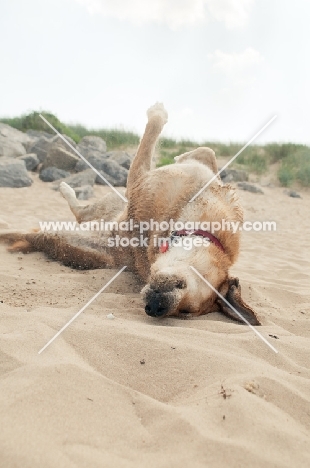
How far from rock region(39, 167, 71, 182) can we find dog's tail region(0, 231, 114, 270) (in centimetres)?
693

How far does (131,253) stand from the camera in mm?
4879

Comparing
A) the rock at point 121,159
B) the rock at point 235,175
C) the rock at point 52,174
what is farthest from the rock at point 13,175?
the rock at point 235,175

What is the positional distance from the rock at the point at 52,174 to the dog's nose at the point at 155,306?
9637mm

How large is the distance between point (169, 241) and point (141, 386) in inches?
62.0

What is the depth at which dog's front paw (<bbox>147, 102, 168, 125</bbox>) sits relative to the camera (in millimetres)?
5626

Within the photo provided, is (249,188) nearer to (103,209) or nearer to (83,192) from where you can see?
(83,192)

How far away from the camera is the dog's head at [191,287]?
3.23 meters

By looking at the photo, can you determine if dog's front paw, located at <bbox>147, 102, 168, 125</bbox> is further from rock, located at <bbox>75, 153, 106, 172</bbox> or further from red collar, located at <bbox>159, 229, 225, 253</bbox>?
rock, located at <bbox>75, 153, 106, 172</bbox>

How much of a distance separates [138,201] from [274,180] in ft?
46.6

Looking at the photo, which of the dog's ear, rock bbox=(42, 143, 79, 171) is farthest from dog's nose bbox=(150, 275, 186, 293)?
rock bbox=(42, 143, 79, 171)

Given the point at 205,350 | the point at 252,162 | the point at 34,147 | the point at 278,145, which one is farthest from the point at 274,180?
the point at 205,350

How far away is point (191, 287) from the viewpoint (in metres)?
3.43

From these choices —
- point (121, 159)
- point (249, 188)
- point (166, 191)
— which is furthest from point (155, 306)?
point (249, 188)

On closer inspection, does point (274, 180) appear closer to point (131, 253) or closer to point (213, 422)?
point (131, 253)
